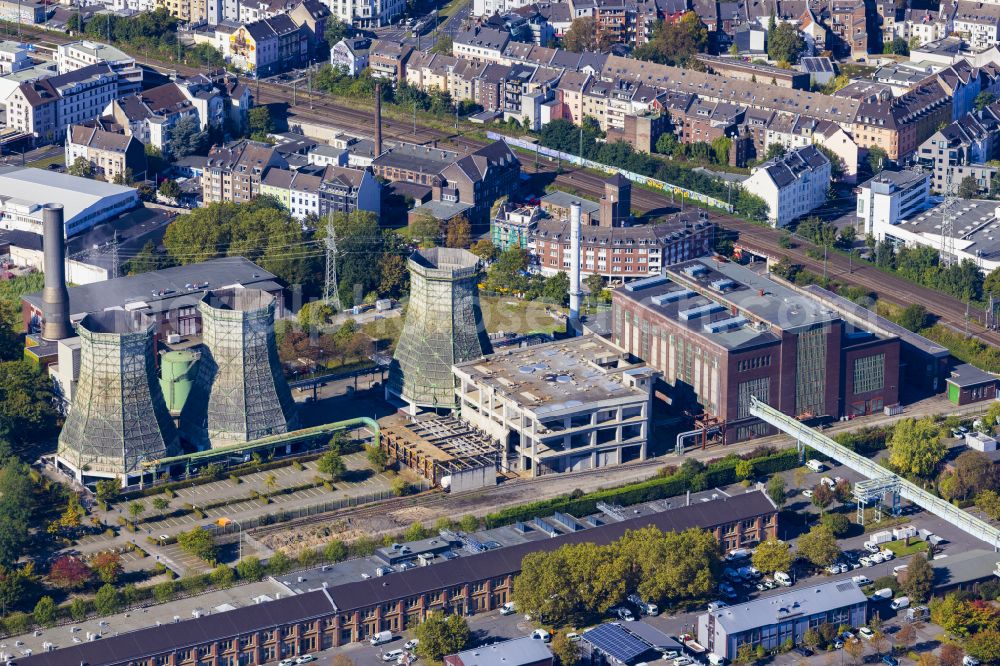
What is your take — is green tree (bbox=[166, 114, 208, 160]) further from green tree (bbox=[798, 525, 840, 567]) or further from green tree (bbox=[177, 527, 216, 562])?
green tree (bbox=[798, 525, 840, 567])

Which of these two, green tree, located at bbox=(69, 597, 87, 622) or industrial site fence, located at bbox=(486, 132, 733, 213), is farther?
industrial site fence, located at bbox=(486, 132, 733, 213)

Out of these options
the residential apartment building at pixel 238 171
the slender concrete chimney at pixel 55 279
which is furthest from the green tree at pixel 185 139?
the slender concrete chimney at pixel 55 279

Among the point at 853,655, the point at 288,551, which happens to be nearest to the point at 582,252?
the point at 288,551

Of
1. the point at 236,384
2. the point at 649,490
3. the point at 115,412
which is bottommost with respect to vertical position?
the point at 649,490

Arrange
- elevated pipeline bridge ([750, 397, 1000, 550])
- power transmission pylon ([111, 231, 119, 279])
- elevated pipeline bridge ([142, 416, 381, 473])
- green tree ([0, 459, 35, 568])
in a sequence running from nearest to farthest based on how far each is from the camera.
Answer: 1. green tree ([0, 459, 35, 568])
2. elevated pipeline bridge ([750, 397, 1000, 550])
3. elevated pipeline bridge ([142, 416, 381, 473])
4. power transmission pylon ([111, 231, 119, 279])

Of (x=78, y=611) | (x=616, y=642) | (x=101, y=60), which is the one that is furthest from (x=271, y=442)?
(x=101, y=60)

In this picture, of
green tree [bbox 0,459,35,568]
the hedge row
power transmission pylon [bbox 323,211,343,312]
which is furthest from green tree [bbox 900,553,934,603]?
power transmission pylon [bbox 323,211,343,312]

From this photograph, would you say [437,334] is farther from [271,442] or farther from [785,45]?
[785,45]
